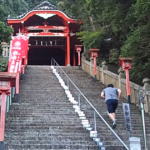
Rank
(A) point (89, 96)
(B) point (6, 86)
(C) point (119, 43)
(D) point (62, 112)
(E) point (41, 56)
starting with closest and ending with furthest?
1. (B) point (6, 86)
2. (D) point (62, 112)
3. (A) point (89, 96)
4. (C) point (119, 43)
5. (E) point (41, 56)

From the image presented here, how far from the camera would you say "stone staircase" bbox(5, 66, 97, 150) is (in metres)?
6.31

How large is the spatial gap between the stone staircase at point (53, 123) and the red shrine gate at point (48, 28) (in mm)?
11199

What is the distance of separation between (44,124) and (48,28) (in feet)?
53.9

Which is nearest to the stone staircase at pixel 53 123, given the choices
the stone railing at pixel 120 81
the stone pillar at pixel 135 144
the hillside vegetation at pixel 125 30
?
the stone railing at pixel 120 81

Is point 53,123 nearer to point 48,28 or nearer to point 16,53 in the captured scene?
point 16,53

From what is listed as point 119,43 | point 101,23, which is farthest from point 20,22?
point 119,43

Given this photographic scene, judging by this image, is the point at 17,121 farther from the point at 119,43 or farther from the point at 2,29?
the point at 119,43

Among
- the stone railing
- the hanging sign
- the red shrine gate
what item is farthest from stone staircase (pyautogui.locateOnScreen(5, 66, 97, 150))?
the red shrine gate

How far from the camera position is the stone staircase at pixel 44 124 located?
249 inches

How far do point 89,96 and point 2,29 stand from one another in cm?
517

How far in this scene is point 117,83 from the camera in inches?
475

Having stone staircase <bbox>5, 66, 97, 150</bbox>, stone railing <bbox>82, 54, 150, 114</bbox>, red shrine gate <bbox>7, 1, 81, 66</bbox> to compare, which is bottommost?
stone staircase <bbox>5, 66, 97, 150</bbox>

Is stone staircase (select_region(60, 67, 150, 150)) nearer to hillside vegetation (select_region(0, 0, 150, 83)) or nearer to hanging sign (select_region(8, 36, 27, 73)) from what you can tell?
hillside vegetation (select_region(0, 0, 150, 83))

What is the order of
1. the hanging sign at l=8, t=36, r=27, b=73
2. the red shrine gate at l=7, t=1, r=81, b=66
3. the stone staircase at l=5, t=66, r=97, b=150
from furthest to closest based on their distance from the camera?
the red shrine gate at l=7, t=1, r=81, b=66
the hanging sign at l=8, t=36, r=27, b=73
the stone staircase at l=5, t=66, r=97, b=150
